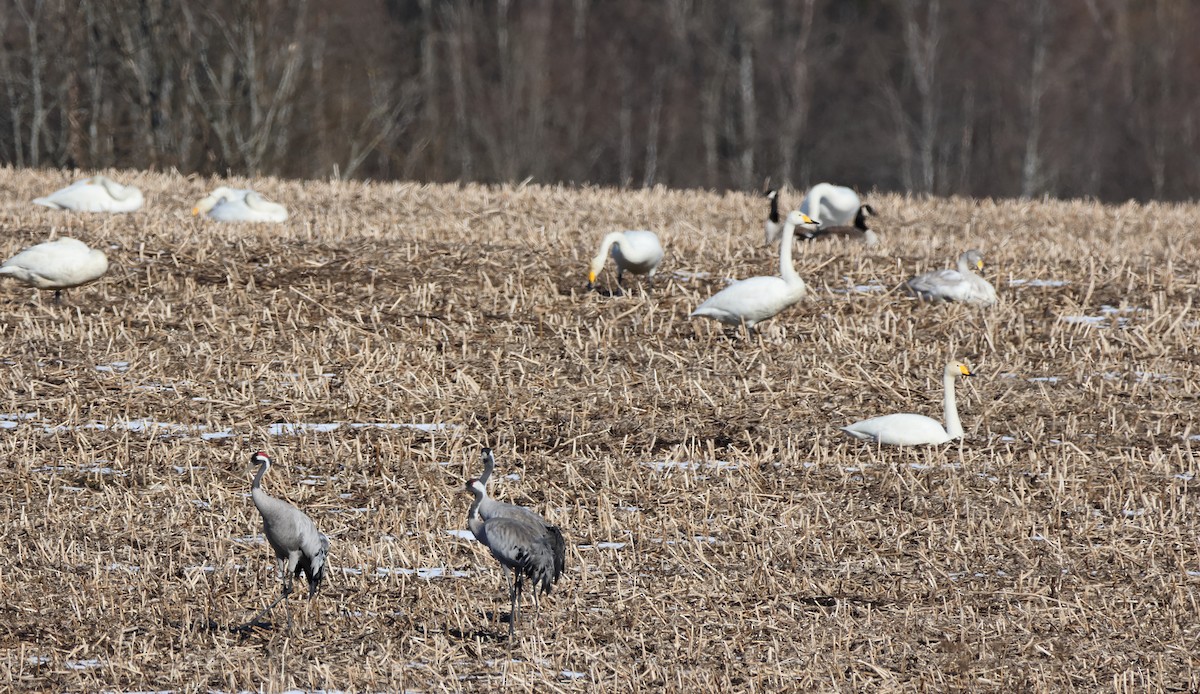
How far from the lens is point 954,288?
12.9 meters

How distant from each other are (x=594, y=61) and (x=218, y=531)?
131 ft

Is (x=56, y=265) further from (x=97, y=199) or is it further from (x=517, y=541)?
(x=517, y=541)

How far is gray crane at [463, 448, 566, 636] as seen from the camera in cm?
639

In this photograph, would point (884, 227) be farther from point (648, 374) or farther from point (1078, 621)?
point (1078, 621)

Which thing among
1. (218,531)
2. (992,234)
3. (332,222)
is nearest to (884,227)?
(992,234)

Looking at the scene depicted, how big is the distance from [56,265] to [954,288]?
7004mm

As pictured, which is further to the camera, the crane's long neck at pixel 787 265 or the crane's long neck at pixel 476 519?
the crane's long neck at pixel 787 265

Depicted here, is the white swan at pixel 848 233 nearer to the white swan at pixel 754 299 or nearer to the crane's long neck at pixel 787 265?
the crane's long neck at pixel 787 265

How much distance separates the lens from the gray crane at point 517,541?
6.39m

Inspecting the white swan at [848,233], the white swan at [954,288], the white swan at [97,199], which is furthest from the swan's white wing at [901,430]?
the white swan at [97,199]

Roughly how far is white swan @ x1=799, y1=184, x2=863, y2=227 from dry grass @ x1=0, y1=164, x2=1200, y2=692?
169 cm

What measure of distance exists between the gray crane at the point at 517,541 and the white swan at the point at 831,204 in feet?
37.9

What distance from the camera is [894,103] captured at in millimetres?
43281

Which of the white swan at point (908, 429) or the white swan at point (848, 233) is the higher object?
the white swan at point (848, 233)
